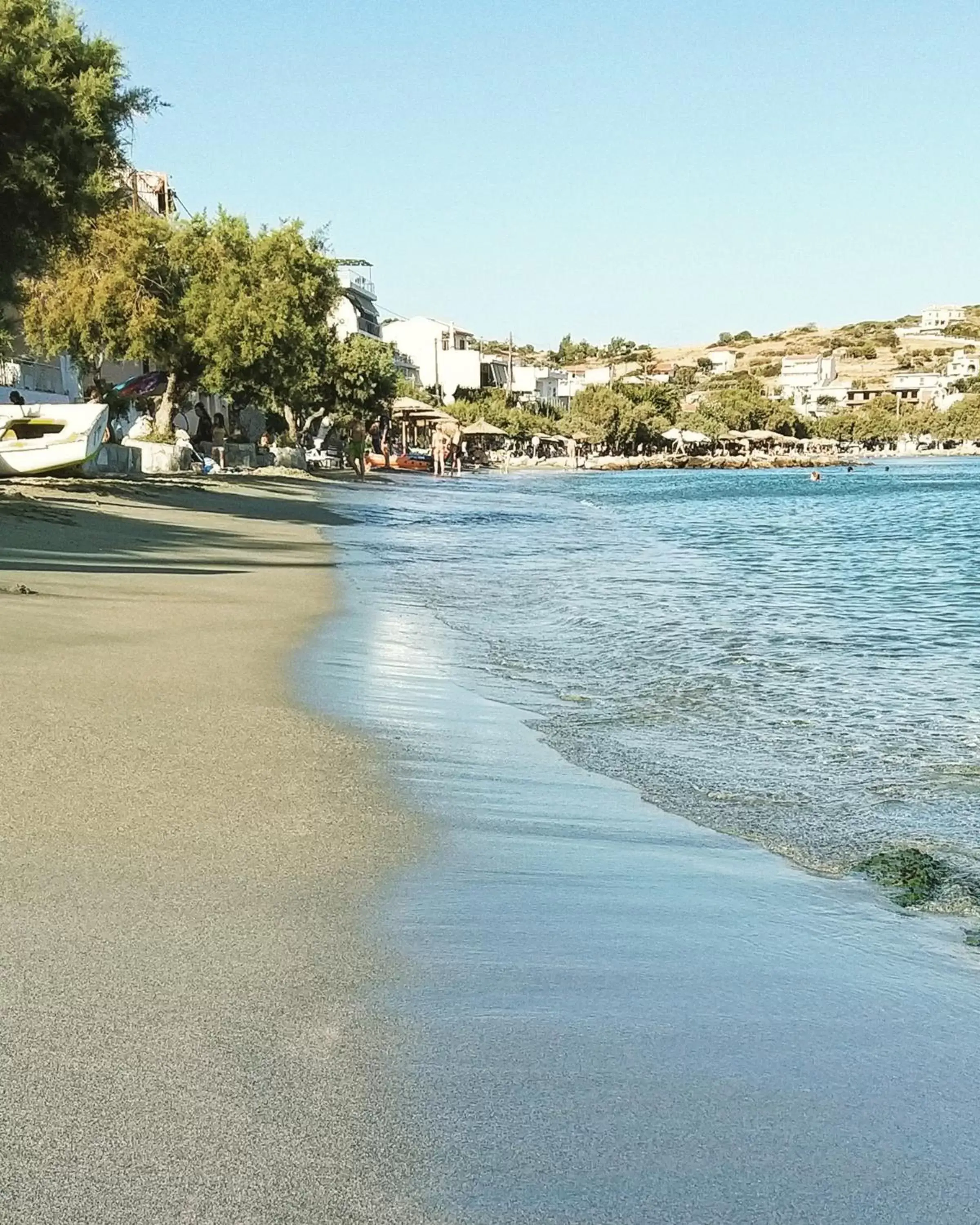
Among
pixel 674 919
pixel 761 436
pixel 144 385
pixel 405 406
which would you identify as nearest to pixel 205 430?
pixel 144 385

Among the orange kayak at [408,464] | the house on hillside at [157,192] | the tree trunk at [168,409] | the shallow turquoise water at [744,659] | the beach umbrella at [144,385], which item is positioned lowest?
the orange kayak at [408,464]

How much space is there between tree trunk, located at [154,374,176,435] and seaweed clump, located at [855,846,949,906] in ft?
127

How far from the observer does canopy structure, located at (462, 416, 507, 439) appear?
94.3 m

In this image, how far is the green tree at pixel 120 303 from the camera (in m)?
39.0

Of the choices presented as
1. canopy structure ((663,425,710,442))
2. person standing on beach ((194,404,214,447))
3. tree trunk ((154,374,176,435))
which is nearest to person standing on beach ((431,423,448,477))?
person standing on beach ((194,404,214,447))

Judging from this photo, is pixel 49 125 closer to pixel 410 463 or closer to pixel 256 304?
pixel 256 304

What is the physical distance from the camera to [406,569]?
63.4 ft

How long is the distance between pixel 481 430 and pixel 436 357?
111 feet

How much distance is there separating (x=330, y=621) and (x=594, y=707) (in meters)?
3.96

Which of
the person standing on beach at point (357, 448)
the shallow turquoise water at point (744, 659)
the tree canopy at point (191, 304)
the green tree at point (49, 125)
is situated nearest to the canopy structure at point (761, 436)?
the person standing on beach at point (357, 448)

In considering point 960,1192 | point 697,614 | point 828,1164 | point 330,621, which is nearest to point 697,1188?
point 828,1164

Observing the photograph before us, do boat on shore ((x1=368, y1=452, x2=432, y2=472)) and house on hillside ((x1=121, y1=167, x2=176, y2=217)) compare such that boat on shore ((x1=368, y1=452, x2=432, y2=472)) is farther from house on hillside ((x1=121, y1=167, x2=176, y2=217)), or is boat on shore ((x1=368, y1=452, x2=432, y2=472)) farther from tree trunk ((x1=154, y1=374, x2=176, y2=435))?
tree trunk ((x1=154, y1=374, x2=176, y2=435))

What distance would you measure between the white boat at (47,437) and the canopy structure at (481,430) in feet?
214

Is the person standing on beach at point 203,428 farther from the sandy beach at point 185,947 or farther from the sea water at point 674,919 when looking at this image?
the sandy beach at point 185,947
